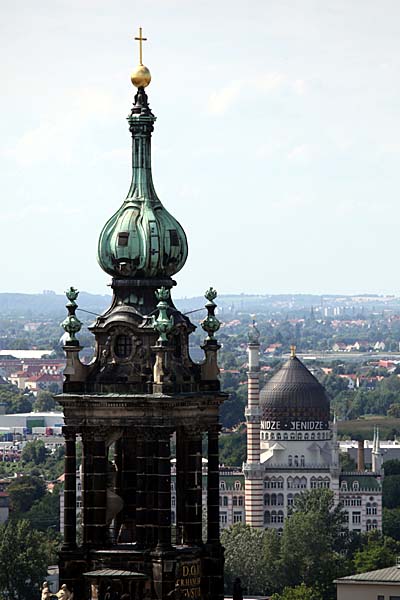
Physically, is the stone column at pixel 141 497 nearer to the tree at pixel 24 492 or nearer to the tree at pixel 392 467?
the tree at pixel 24 492

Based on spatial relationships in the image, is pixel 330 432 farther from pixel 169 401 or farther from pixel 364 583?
pixel 169 401

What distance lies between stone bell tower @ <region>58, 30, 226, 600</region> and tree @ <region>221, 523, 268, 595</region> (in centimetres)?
8500

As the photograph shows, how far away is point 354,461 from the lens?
187 metres

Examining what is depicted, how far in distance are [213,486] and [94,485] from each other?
1793 millimetres

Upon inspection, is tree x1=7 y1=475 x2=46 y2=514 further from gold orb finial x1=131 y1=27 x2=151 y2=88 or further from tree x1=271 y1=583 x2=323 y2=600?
gold orb finial x1=131 y1=27 x2=151 y2=88

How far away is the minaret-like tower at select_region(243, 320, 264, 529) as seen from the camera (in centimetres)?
16075

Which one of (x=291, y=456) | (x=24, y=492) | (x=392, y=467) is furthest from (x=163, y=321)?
(x=392, y=467)

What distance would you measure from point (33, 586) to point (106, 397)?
8044cm

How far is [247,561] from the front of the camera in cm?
12875

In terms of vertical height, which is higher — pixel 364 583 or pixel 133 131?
pixel 133 131

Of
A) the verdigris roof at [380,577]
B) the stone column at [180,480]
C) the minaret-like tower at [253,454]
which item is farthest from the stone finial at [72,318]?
the minaret-like tower at [253,454]

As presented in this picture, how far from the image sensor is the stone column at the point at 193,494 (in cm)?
3331

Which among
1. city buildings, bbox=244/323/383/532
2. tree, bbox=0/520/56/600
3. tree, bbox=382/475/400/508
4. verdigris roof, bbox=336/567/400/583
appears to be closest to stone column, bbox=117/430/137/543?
verdigris roof, bbox=336/567/400/583

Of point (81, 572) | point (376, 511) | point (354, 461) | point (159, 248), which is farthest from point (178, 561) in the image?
point (354, 461)
